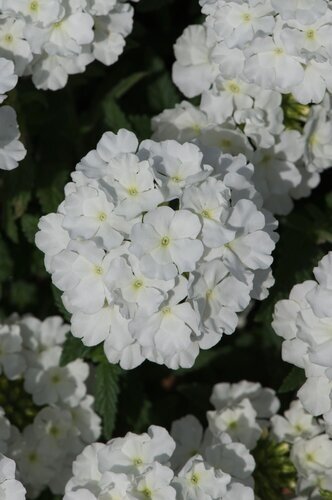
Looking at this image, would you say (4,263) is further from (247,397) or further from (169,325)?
(169,325)

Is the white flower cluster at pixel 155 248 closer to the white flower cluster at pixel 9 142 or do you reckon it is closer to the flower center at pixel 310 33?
the white flower cluster at pixel 9 142

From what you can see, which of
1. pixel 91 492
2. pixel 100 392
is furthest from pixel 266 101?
pixel 91 492

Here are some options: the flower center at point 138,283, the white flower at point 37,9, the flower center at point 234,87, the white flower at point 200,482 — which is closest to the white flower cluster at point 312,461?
the white flower at point 200,482

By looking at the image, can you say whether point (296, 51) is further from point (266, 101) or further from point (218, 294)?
point (218, 294)

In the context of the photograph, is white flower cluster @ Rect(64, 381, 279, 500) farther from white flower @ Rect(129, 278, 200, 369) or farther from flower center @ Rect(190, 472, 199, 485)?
white flower @ Rect(129, 278, 200, 369)

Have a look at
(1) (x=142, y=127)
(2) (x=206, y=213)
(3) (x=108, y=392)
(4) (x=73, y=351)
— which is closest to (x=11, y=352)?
(4) (x=73, y=351)
